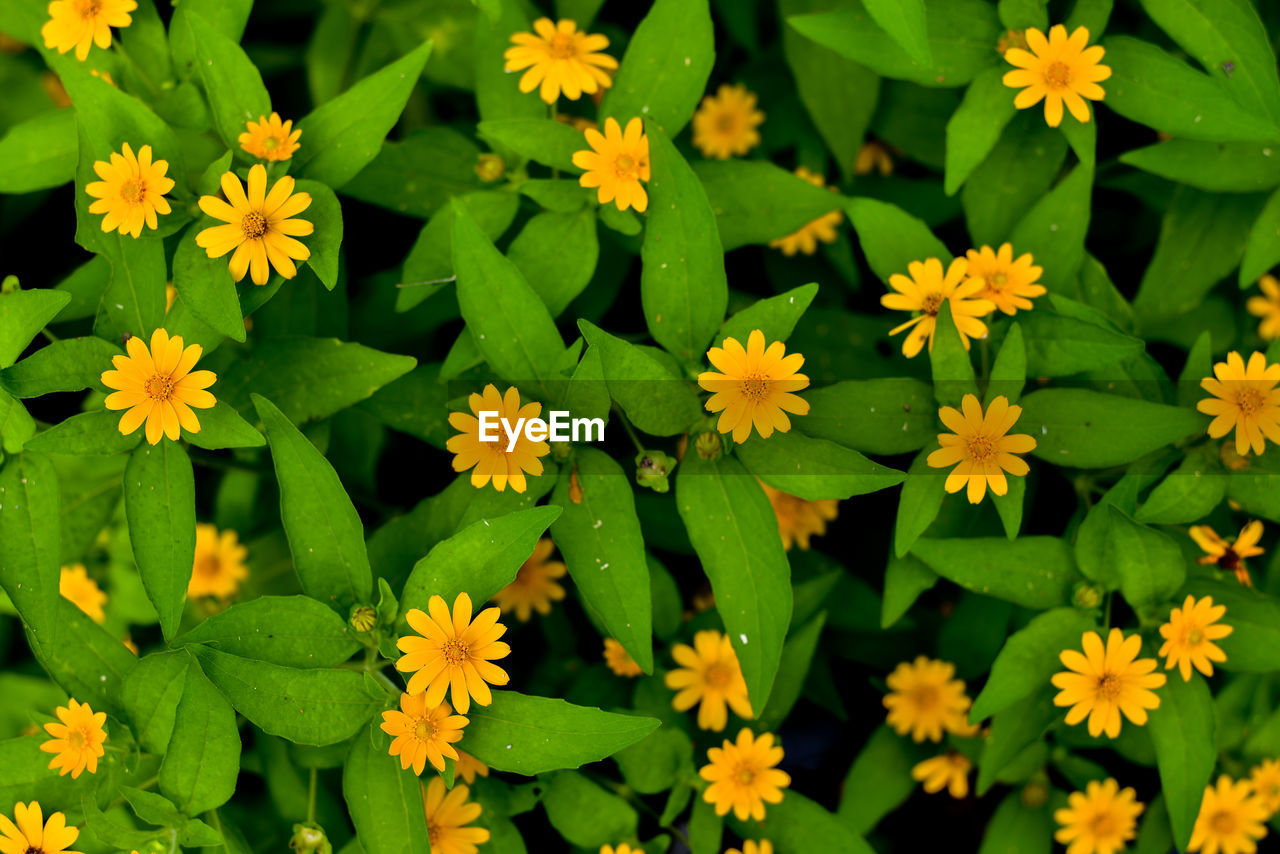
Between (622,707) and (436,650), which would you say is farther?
(622,707)

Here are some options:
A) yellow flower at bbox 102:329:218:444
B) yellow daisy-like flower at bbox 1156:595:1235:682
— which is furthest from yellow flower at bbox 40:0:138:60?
yellow daisy-like flower at bbox 1156:595:1235:682

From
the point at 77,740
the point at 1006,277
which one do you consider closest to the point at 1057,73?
the point at 1006,277

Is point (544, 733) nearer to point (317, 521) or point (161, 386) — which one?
point (317, 521)

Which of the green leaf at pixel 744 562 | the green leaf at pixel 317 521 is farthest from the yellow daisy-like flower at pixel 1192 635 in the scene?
the green leaf at pixel 317 521

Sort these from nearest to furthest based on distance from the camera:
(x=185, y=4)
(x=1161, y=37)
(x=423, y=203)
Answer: (x=185, y=4) < (x=423, y=203) < (x=1161, y=37)

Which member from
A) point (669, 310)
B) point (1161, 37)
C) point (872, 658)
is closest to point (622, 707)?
point (872, 658)

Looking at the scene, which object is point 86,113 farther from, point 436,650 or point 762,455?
point 762,455

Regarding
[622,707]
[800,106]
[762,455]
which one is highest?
[800,106]
